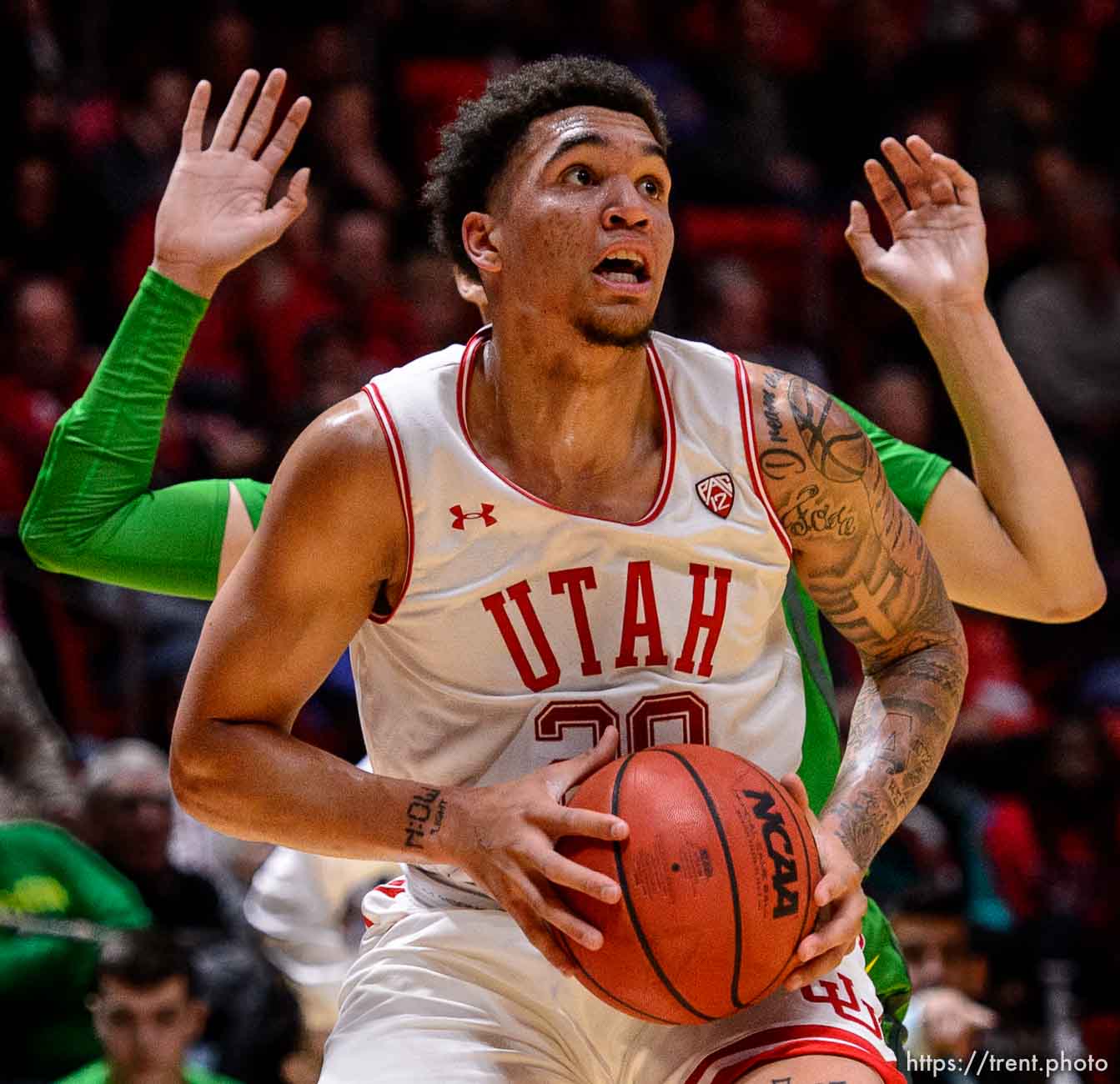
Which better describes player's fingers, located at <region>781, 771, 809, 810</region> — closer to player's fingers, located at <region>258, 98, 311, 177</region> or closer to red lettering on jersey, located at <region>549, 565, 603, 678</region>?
red lettering on jersey, located at <region>549, 565, 603, 678</region>

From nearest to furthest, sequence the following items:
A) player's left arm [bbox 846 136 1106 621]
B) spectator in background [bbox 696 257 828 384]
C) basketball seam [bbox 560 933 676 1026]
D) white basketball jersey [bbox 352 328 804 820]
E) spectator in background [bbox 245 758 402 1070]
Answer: basketball seam [bbox 560 933 676 1026], white basketball jersey [bbox 352 328 804 820], player's left arm [bbox 846 136 1106 621], spectator in background [bbox 245 758 402 1070], spectator in background [bbox 696 257 828 384]

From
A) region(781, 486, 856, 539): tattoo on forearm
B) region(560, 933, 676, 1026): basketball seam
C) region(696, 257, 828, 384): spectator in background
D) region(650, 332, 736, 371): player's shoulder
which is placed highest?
region(650, 332, 736, 371): player's shoulder

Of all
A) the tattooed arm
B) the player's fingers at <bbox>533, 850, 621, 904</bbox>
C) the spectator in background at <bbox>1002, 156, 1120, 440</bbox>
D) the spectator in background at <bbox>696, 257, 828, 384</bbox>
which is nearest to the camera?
the player's fingers at <bbox>533, 850, 621, 904</bbox>

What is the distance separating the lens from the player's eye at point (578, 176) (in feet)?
10.7

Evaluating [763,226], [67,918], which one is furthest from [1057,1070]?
[763,226]

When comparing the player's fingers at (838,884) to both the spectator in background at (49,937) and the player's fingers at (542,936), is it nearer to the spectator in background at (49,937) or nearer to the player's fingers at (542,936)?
the player's fingers at (542,936)

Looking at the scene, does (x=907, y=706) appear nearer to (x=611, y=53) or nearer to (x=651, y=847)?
(x=651, y=847)

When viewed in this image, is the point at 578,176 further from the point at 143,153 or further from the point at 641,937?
the point at 143,153

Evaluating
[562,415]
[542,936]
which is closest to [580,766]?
[542,936]

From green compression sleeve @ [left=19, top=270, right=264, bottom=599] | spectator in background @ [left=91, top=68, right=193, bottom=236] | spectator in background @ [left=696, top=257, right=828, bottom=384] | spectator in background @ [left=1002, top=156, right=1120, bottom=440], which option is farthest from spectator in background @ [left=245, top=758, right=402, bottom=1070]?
spectator in background @ [left=1002, top=156, right=1120, bottom=440]

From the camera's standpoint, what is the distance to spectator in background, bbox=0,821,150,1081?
5.58 m

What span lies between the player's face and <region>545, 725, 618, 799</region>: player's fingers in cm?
73

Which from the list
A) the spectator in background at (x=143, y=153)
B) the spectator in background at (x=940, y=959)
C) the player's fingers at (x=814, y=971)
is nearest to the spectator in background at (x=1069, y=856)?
the spectator in background at (x=940, y=959)

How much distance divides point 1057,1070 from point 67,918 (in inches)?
123
